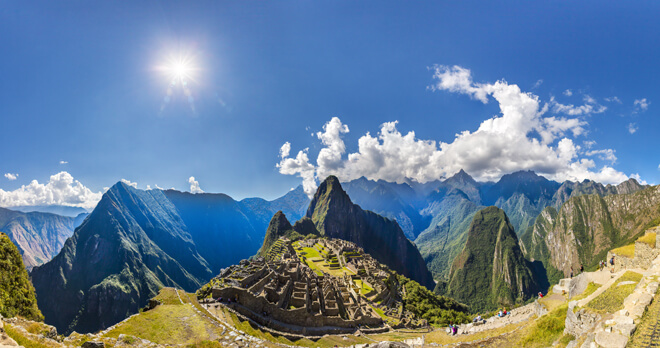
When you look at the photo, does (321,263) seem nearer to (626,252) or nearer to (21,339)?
(626,252)

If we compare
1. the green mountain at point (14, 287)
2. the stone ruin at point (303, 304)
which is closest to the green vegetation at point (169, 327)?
the green mountain at point (14, 287)

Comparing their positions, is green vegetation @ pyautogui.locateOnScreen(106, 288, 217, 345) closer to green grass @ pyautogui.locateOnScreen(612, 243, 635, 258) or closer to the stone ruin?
the stone ruin

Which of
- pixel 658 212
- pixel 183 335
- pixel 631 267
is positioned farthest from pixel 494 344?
pixel 658 212

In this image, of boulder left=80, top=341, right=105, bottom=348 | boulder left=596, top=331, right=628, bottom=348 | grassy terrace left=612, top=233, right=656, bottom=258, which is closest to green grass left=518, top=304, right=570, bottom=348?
boulder left=596, top=331, right=628, bottom=348

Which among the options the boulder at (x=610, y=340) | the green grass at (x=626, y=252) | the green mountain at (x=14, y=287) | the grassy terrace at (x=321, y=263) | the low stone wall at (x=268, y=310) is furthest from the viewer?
the grassy terrace at (x=321, y=263)

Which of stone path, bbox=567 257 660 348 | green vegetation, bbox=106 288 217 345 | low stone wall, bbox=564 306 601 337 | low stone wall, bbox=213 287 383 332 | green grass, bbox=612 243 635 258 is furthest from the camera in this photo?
low stone wall, bbox=213 287 383 332

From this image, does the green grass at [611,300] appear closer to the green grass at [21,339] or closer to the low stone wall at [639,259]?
the low stone wall at [639,259]

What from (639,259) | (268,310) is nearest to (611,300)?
(639,259)
